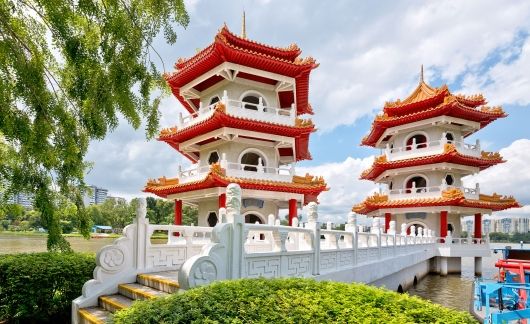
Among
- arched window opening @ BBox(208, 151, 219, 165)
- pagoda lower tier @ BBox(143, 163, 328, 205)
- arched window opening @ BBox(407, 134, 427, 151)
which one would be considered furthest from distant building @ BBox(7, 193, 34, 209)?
arched window opening @ BBox(407, 134, 427, 151)

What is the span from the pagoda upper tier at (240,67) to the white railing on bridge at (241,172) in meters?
4.05

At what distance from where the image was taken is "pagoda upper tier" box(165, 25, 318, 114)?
16.1 meters

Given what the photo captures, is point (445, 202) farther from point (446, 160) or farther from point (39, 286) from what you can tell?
point (39, 286)

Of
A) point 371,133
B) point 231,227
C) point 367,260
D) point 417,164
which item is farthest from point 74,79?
point 371,133

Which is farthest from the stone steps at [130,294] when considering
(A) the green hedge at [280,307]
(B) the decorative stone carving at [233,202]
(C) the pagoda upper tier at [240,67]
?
(C) the pagoda upper tier at [240,67]

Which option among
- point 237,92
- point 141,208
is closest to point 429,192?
point 237,92

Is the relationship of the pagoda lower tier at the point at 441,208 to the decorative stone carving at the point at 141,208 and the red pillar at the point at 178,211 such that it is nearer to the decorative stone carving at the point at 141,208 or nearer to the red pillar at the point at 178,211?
the red pillar at the point at 178,211

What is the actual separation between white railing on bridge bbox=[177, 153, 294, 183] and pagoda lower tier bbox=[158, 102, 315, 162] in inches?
51.1

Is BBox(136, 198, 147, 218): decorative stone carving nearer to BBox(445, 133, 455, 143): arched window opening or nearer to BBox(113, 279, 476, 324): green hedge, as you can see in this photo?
BBox(113, 279, 476, 324): green hedge

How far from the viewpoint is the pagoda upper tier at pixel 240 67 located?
1609 cm

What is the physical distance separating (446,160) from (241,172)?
1445cm

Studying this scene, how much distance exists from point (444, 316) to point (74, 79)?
5655mm

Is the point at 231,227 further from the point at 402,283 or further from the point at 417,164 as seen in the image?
the point at 417,164

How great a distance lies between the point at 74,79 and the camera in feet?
17.5
